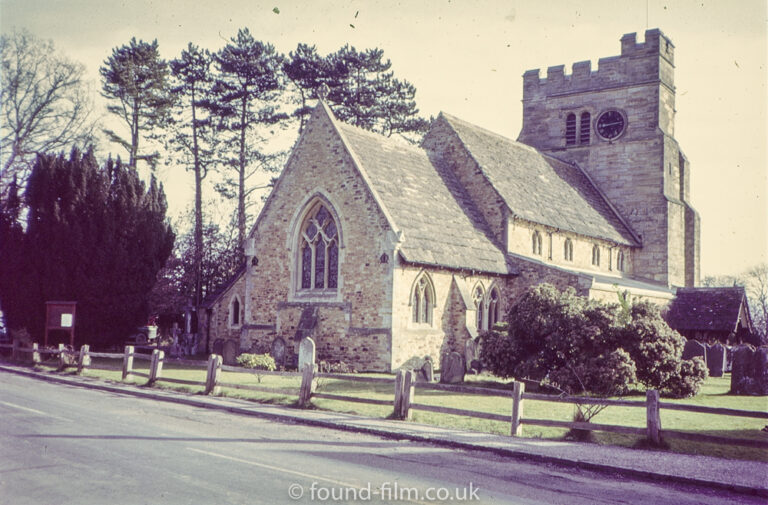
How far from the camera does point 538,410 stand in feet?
52.3

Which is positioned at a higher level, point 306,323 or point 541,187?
point 541,187

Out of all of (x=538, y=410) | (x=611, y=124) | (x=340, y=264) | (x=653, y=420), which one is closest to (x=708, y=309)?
(x=611, y=124)

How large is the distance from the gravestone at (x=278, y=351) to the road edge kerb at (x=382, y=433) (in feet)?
22.7

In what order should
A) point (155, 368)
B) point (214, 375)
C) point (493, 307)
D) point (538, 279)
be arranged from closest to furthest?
point (214, 375)
point (155, 368)
point (538, 279)
point (493, 307)

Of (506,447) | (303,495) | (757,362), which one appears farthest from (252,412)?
(757,362)

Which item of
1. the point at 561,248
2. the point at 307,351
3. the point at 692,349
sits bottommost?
the point at 307,351

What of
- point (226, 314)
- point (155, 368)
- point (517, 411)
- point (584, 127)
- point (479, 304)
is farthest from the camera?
point (584, 127)

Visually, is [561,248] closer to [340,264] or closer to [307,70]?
[340,264]

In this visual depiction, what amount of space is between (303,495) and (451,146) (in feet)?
85.7

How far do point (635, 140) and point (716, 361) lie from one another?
18539mm

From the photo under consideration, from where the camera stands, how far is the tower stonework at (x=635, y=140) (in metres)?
40.3

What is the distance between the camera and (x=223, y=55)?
46.1 m

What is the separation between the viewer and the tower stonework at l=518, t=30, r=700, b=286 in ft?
132

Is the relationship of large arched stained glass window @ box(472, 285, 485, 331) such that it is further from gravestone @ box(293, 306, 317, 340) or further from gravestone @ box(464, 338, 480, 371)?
gravestone @ box(293, 306, 317, 340)
